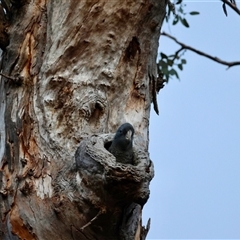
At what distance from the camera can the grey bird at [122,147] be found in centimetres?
241

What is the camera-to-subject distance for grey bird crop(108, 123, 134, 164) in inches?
94.9

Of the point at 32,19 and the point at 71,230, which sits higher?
the point at 32,19

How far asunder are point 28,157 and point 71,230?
0.34m

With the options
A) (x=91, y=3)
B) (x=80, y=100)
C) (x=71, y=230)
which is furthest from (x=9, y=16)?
(x=71, y=230)

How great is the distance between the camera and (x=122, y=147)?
7.91 ft

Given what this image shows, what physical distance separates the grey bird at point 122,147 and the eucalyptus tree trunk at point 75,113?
0.09 ft

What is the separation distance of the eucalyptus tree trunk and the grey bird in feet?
0.09

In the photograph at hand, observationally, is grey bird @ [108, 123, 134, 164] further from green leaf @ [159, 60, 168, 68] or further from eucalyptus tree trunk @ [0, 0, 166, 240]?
green leaf @ [159, 60, 168, 68]

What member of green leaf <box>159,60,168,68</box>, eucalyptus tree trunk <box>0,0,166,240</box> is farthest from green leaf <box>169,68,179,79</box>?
eucalyptus tree trunk <box>0,0,166,240</box>

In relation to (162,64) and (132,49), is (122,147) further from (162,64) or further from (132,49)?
(162,64)

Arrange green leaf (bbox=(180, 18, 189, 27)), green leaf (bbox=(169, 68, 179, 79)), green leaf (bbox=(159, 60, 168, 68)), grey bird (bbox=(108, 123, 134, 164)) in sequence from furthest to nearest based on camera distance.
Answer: green leaf (bbox=(169, 68, 179, 79)) < green leaf (bbox=(180, 18, 189, 27)) < green leaf (bbox=(159, 60, 168, 68)) < grey bird (bbox=(108, 123, 134, 164))

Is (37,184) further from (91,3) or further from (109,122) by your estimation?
(91,3)

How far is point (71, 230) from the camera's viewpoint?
2459 mm

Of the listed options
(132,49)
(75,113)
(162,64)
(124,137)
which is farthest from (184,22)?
(124,137)
